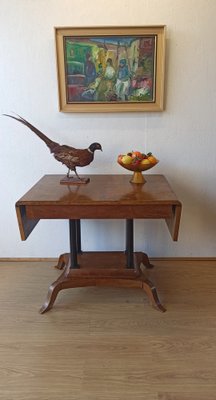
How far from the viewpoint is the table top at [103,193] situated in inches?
65.9


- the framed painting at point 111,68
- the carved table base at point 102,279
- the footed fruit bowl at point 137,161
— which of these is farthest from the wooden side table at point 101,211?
the framed painting at point 111,68

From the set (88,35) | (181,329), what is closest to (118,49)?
(88,35)

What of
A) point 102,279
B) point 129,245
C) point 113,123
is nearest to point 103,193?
point 129,245

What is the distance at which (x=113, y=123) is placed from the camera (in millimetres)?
2242

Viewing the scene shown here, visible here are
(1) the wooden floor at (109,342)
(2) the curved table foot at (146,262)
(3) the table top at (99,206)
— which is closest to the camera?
(1) the wooden floor at (109,342)

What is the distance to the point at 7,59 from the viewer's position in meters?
2.14

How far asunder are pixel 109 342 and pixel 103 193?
2.67ft

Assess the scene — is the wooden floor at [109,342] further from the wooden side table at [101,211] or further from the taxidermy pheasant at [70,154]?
the taxidermy pheasant at [70,154]

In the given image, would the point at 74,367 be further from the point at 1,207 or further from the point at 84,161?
the point at 1,207

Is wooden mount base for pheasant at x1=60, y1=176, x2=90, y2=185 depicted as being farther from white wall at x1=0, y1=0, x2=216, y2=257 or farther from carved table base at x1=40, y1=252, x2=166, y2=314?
carved table base at x1=40, y1=252, x2=166, y2=314

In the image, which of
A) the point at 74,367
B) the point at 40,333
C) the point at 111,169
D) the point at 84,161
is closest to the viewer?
the point at 74,367

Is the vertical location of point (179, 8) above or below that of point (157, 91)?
above

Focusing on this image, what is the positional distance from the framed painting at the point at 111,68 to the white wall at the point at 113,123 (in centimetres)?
7

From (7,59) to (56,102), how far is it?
0.44 metres
